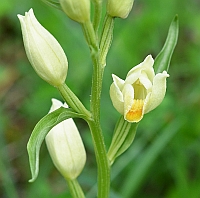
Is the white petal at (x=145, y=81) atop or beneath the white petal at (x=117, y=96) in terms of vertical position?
atop

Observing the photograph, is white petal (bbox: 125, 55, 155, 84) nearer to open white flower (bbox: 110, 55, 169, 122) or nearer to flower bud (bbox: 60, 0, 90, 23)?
open white flower (bbox: 110, 55, 169, 122)

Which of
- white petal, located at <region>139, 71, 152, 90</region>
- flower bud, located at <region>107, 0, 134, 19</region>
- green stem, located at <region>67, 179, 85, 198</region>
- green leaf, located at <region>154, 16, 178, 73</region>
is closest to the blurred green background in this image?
green stem, located at <region>67, 179, 85, 198</region>

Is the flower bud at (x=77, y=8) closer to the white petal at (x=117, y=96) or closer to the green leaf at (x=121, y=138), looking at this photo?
the white petal at (x=117, y=96)

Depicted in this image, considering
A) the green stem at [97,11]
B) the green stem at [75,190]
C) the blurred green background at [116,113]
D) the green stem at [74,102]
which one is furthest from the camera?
the blurred green background at [116,113]

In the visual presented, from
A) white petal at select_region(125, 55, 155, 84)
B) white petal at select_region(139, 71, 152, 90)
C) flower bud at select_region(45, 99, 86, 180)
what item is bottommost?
flower bud at select_region(45, 99, 86, 180)

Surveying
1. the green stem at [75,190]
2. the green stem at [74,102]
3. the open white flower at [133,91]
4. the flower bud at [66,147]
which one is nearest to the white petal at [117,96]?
the open white flower at [133,91]

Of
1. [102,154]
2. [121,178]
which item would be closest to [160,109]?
[121,178]
